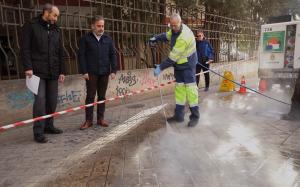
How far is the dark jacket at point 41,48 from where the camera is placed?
477 centimetres

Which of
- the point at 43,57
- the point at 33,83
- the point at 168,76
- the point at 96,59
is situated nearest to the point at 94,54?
the point at 96,59

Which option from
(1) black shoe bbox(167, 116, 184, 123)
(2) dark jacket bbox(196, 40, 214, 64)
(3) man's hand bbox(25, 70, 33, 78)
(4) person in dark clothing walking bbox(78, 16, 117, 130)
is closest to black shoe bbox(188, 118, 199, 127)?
(1) black shoe bbox(167, 116, 184, 123)

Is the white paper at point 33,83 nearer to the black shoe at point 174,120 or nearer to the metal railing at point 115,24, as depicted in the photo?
the metal railing at point 115,24

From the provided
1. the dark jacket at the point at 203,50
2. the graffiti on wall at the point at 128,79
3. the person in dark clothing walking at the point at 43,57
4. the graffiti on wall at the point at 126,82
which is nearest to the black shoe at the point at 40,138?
the person in dark clothing walking at the point at 43,57

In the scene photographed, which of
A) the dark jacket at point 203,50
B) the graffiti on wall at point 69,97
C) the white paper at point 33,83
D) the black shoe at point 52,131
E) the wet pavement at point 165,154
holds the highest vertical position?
the dark jacket at point 203,50

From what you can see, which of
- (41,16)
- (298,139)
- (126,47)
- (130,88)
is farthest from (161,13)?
(298,139)

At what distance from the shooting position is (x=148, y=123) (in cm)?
611

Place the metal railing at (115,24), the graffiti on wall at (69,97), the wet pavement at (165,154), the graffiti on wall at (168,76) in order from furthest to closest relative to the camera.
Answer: the graffiti on wall at (168,76), the graffiti on wall at (69,97), the metal railing at (115,24), the wet pavement at (165,154)

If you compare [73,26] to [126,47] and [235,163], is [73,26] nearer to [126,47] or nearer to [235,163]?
[126,47]

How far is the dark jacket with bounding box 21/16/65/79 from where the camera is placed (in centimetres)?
477

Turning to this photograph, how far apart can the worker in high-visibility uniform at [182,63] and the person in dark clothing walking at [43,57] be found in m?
1.73

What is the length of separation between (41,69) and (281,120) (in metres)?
4.43

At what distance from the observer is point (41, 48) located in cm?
493

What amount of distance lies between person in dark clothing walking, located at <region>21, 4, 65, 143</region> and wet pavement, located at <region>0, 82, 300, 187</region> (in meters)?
0.56
